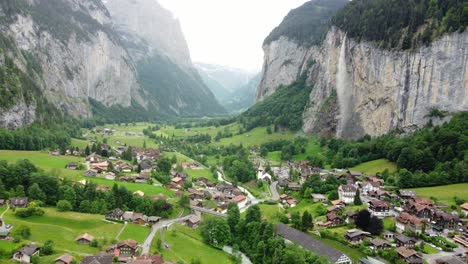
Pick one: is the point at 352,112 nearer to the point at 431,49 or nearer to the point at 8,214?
the point at 431,49

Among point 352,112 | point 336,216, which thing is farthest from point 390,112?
point 336,216

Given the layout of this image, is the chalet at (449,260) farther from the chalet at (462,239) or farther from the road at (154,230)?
the road at (154,230)

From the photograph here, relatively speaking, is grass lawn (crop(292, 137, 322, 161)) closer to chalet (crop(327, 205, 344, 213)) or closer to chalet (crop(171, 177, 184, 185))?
chalet (crop(171, 177, 184, 185))

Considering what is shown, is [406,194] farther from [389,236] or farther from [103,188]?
[103,188]

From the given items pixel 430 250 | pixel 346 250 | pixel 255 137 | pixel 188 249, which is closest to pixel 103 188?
pixel 188 249

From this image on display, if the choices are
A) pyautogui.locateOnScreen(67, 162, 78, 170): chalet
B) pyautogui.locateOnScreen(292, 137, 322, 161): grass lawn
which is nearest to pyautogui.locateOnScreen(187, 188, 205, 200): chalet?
pyautogui.locateOnScreen(67, 162, 78, 170): chalet

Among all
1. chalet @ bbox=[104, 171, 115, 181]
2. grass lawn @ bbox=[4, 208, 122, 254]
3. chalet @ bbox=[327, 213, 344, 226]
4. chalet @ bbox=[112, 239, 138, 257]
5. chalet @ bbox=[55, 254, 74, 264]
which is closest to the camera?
chalet @ bbox=[55, 254, 74, 264]

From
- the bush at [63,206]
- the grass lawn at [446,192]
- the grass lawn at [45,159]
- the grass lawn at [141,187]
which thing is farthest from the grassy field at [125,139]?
the grass lawn at [446,192]
